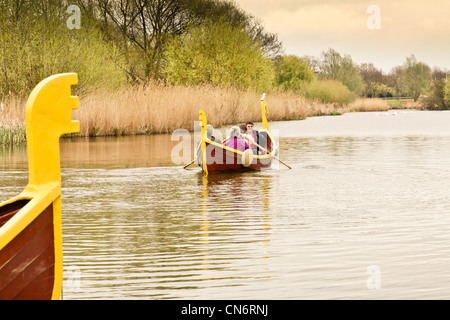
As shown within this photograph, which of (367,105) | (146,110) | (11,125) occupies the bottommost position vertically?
(11,125)

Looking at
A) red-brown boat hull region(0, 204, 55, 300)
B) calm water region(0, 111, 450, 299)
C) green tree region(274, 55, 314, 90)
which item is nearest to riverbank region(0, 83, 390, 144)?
calm water region(0, 111, 450, 299)

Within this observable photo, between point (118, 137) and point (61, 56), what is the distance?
3.88m

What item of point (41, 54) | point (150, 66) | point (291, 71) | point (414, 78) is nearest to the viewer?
point (41, 54)

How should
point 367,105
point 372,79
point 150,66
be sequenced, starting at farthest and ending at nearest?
point 372,79 < point 367,105 < point 150,66

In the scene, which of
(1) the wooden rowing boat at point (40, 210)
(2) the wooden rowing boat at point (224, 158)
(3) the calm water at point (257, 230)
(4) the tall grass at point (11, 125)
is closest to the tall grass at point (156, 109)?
(4) the tall grass at point (11, 125)

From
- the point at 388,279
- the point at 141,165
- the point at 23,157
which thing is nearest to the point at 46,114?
the point at 388,279

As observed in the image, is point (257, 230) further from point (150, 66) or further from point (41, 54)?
point (150, 66)

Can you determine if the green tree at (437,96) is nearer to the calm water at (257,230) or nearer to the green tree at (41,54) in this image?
the green tree at (41,54)

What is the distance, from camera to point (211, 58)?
3875 centimetres

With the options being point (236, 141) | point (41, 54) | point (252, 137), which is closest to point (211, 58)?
point (41, 54)

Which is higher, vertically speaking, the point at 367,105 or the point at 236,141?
the point at 367,105

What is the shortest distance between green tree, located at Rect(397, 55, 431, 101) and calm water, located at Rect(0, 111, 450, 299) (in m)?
76.7

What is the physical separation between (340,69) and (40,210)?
69.6 m

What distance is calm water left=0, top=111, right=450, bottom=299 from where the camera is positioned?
5.92 meters
